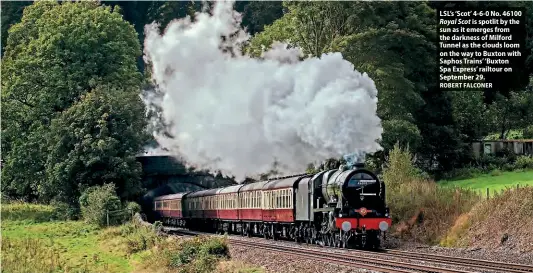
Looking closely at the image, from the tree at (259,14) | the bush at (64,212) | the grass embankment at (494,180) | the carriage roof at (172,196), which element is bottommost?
the bush at (64,212)

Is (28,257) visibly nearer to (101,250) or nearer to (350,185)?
(101,250)

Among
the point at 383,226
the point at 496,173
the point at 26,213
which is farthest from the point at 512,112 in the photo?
the point at 383,226

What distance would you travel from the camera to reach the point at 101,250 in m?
30.2

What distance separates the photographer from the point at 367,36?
Answer: 4888cm

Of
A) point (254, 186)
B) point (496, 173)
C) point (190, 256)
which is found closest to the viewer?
point (190, 256)

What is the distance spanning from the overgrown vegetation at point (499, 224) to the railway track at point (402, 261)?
10.0 feet

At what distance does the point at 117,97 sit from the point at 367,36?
15117 millimetres

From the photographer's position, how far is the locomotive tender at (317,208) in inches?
1050

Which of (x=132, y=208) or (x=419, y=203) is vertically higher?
(x=419, y=203)

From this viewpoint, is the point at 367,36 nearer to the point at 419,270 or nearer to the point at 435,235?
the point at 435,235

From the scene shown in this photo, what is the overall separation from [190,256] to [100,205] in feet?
60.7

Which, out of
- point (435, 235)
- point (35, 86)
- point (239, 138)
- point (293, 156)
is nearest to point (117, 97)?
point (35, 86)

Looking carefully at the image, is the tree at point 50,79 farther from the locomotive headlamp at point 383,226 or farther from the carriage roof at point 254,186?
the locomotive headlamp at point 383,226

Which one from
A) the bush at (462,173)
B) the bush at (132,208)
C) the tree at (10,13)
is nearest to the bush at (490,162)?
the bush at (462,173)
